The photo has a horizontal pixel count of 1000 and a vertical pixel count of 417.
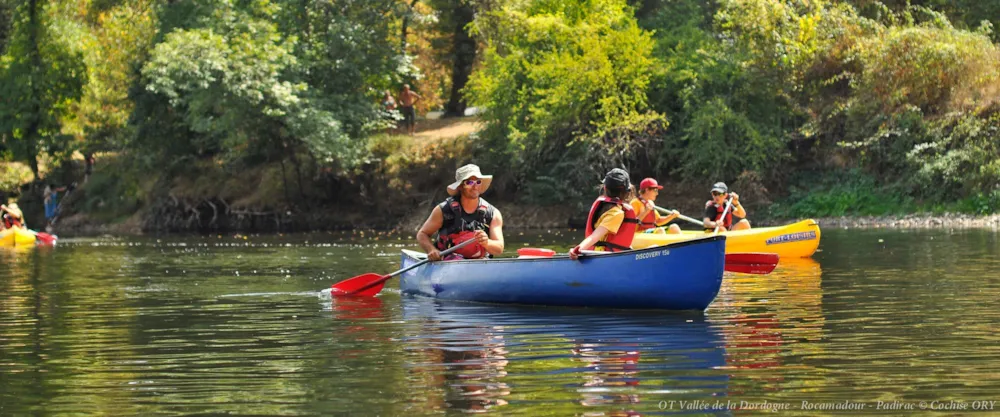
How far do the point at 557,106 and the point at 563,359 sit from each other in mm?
26985

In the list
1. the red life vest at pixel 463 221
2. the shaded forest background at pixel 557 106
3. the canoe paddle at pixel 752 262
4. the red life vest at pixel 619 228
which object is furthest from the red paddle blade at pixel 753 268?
the shaded forest background at pixel 557 106

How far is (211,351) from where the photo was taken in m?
10.7

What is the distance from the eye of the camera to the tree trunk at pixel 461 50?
44.5m

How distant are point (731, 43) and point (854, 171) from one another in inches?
193

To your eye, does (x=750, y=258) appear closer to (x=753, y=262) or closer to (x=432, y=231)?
(x=753, y=262)

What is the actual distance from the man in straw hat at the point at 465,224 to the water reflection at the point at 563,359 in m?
1.10

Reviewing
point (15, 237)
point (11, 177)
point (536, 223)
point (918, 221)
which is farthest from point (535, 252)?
point (11, 177)

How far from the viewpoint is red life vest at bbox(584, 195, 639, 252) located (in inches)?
508

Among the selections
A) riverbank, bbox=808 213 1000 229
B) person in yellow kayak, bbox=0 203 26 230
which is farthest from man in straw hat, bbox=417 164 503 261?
person in yellow kayak, bbox=0 203 26 230

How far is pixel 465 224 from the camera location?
47.4 feet

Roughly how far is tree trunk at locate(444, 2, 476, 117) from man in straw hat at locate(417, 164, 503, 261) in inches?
1145

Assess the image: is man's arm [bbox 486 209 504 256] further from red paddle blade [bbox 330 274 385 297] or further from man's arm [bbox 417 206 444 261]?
red paddle blade [bbox 330 274 385 297]

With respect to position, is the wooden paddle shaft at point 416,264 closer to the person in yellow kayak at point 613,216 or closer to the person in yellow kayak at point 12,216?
the person in yellow kayak at point 613,216

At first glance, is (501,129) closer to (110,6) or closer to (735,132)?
(735,132)
